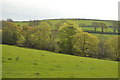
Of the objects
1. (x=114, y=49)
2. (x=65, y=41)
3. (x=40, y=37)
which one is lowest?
(x=114, y=49)

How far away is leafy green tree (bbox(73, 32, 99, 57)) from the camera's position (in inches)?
2392

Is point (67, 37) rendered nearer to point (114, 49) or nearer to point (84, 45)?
point (84, 45)

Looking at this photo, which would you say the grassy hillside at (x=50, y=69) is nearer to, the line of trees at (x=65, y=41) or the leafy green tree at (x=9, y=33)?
the line of trees at (x=65, y=41)

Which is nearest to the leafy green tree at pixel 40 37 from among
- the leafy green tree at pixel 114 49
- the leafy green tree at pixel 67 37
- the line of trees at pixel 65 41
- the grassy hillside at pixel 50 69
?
the line of trees at pixel 65 41

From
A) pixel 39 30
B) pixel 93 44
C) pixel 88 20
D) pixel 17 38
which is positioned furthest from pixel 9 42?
pixel 88 20

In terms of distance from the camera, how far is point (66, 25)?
6316cm

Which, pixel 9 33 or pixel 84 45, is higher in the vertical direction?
pixel 9 33

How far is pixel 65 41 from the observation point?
61219 millimetres

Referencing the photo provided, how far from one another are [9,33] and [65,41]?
2383 centimetres

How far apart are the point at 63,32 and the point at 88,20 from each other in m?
116

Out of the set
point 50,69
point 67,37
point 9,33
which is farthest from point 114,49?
point 50,69

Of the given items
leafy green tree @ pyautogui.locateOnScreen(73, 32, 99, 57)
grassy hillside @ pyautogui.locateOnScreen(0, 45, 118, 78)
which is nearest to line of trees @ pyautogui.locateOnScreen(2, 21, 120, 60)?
leafy green tree @ pyautogui.locateOnScreen(73, 32, 99, 57)

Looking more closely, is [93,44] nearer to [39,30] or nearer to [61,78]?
[39,30]

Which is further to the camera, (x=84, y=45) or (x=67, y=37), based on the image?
(x=84, y=45)
